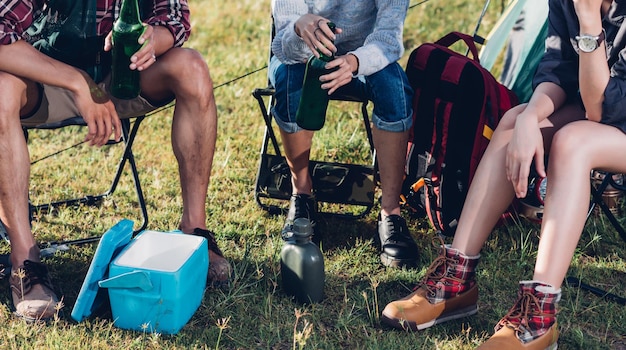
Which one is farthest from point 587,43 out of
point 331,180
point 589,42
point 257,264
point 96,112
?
point 96,112

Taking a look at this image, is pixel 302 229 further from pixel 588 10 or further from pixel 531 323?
pixel 588 10

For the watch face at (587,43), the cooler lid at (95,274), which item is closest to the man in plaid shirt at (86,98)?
the cooler lid at (95,274)

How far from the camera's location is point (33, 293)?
2.98 meters

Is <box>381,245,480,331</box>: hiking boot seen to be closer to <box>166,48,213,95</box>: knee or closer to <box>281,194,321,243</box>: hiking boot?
<box>281,194,321,243</box>: hiking boot

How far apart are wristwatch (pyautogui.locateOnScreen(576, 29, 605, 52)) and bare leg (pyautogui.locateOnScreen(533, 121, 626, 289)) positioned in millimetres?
264

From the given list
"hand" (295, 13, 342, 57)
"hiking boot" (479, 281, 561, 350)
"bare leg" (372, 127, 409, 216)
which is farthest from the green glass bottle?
"hiking boot" (479, 281, 561, 350)

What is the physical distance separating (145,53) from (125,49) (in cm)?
9

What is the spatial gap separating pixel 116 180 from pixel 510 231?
1.76 meters

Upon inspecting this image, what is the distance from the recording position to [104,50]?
3.27m

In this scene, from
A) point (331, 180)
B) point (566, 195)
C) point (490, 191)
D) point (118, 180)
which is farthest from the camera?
point (118, 180)

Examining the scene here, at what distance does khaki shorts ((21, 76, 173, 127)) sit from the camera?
10.5 ft

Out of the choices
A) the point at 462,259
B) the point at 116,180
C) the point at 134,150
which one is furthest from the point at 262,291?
the point at 134,150

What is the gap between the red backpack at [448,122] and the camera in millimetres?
3406

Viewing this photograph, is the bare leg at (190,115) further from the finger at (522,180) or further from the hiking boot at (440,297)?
the finger at (522,180)
